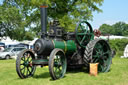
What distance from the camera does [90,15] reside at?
68.3 feet

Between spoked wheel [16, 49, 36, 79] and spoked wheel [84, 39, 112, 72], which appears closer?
spoked wheel [16, 49, 36, 79]

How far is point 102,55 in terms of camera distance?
927 cm

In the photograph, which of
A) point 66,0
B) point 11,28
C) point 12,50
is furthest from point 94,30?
point 11,28

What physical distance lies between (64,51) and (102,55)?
1905mm

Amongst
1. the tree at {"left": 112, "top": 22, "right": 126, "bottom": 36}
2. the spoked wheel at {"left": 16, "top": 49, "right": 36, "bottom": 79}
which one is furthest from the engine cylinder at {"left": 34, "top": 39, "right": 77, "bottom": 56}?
the tree at {"left": 112, "top": 22, "right": 126, "bottom": 36}

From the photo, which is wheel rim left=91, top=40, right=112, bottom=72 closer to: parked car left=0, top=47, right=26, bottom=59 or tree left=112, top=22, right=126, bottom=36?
parked car left=0, top=47, right=26, bottom=59

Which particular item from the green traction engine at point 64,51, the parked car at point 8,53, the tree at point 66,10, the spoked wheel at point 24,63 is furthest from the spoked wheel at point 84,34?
the parked car at point 8,53

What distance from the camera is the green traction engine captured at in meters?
7.61

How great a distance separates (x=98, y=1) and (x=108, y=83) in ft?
51.4

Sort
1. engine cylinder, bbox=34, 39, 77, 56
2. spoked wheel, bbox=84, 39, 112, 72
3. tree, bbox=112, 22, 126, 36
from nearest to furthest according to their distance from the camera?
1. engine cylinder, bbox=34, 39, 77, 56
2. spoked wheel, bbox=84, 39, 112, 72
3. tree, bbox=112, 22, 126, 36

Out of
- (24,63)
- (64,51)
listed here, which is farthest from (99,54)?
(24,63)

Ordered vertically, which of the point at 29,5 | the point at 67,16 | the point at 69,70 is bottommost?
the point at 69,70

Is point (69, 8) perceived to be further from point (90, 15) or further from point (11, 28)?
point (11, 28)

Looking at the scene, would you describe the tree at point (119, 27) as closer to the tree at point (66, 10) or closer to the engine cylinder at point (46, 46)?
the tree at point (66, 10)
